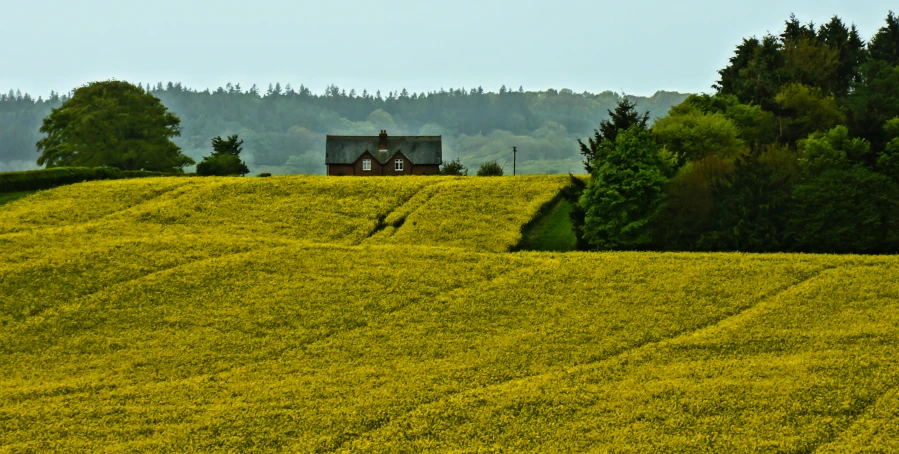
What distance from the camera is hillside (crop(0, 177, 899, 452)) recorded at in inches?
1065

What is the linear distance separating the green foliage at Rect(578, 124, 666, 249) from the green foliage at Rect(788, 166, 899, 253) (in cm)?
761

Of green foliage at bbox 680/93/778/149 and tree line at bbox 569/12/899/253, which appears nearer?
tree line at bbox 569/12/899/253

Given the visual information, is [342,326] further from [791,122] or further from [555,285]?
[791,122]

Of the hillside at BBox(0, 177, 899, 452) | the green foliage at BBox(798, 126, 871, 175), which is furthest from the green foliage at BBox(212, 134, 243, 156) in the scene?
the green foliage at BBox(798, 126, 871, 175)

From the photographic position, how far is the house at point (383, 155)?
9056 cm

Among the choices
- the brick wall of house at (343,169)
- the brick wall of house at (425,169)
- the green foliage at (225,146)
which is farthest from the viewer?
the green foliage at (225,146)

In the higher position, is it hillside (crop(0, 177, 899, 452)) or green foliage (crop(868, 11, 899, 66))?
green foliage (crop(868, 11, 899, 66))

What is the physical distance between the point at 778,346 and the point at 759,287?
671 centimetres

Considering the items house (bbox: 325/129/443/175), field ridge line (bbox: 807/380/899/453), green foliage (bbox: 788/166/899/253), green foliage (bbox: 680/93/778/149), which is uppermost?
green foliage (bbox: 680/93/778/149)

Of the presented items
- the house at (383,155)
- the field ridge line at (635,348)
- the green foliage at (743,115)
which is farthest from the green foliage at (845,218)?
the house at (383,155)

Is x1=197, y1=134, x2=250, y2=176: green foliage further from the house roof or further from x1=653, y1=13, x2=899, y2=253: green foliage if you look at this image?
x1=653, y1=13, x2=899, y2=253: green foliage

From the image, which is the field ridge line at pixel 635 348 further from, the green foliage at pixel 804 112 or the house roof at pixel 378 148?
the house roof at pixel 378 148

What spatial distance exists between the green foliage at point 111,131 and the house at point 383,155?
761 inches

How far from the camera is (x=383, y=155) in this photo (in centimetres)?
9094
